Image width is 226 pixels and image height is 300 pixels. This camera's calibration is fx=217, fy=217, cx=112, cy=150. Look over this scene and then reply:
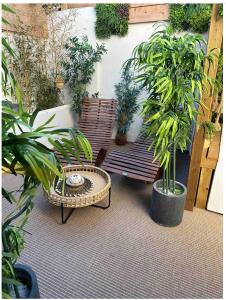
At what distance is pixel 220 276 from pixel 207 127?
4.46ft

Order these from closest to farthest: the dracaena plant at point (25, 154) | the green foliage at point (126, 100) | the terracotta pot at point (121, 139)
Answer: the dracaena plant at point (25, 154)
the green foliage at point (126, 100)
the terracotta pot at point (121, 139)

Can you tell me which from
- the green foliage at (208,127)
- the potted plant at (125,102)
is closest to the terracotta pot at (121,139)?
the potted plant at (125,102)

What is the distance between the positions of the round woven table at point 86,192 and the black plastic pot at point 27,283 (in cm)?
72

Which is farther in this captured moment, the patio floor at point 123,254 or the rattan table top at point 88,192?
the rattan table top at point 88,192

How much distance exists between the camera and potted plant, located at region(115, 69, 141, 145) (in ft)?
15.0

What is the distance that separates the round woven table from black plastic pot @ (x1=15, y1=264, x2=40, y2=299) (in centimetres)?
72

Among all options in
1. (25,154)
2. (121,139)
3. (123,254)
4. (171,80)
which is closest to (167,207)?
(123,254)

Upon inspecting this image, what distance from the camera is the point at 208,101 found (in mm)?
2236

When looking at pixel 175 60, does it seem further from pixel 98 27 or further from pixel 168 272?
pixel 98 27

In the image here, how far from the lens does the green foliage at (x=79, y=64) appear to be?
175 inches

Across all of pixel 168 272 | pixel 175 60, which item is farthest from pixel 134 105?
pixel 168 272

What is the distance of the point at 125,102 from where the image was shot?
15.2ft

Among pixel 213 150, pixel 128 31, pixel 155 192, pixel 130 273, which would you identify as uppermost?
pixel 128 31

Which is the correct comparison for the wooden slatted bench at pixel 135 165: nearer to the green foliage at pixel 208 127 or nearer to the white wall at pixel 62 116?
the green foliage at pixel 208 127
